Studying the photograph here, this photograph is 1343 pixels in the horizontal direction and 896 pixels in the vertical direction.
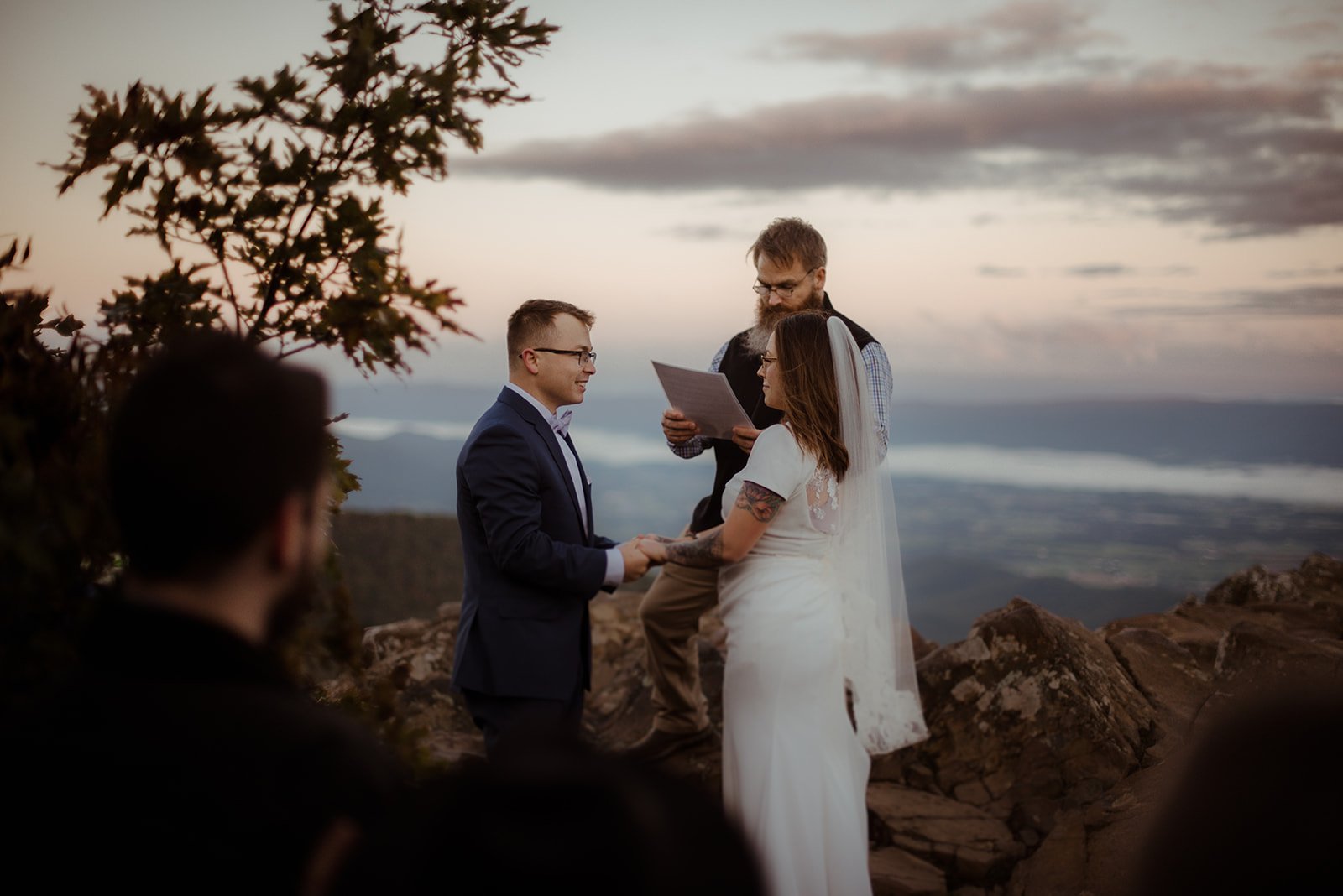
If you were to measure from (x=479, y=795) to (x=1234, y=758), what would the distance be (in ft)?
3.07

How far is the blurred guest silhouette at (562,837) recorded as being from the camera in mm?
985

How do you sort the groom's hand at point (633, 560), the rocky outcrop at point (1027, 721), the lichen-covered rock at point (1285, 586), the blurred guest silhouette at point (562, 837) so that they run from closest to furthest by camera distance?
the blurred guest silhouette at point (562, 837), the groom's hand at point (633, 560), the rocky outcrop at point (1027, 721), the lichen-covered rock at point (1285, 586)

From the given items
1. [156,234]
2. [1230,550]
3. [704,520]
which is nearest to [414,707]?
[704,520]

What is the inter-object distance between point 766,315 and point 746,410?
2.01 feet

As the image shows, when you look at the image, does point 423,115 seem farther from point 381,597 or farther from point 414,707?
point 381,597

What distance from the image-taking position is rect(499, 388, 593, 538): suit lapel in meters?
4.32

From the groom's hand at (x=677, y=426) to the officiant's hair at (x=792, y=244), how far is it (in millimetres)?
1059

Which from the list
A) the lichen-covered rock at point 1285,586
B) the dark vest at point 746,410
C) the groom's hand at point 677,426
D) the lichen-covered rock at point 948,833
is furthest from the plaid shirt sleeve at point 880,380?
the lichen-covered rock at point 1285,586

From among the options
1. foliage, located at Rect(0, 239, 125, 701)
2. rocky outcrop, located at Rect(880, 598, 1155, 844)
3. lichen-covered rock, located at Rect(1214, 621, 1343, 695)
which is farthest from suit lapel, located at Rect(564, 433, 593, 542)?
lichen-covered rock, located at Rect(1214, 621, 1343, 695)

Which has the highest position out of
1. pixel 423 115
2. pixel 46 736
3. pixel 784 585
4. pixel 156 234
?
pixel 423 115

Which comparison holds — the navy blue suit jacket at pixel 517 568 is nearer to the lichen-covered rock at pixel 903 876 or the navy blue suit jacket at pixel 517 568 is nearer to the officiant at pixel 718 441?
the officiant at pixel 718 441

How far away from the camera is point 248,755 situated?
1255mm

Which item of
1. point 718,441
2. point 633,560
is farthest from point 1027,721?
point 633,560

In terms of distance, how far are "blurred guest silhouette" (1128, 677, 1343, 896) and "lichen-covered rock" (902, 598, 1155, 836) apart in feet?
15.3
